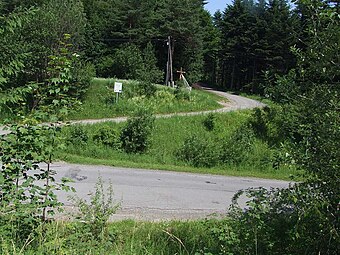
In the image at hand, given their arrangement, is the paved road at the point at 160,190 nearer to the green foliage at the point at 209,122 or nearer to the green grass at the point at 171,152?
the green grass at the point at 171,152

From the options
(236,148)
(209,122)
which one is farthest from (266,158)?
(209,122)

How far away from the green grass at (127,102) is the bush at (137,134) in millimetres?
6891

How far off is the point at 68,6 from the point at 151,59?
1656 cm

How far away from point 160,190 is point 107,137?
8152 mm

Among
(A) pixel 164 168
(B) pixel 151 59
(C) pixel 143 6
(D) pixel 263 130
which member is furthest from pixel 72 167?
(C) pixel 143 6

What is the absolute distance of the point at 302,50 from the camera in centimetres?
414

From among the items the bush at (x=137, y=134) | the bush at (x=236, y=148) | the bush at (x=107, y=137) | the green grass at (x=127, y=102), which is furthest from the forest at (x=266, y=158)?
the green grass at (x=127, y=102)

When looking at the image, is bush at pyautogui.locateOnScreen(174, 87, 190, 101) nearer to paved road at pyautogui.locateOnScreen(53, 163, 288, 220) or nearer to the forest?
paved road at pyautogui.locateOnScreen(53, 163, 288, 220)

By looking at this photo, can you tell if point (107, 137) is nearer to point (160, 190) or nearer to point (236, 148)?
point (236, 148)

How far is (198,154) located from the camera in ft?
58.2

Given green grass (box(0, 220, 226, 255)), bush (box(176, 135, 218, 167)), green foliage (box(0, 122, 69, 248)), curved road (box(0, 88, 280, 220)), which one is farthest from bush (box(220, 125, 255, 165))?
green foliage (box(0, 122, 69, 248))

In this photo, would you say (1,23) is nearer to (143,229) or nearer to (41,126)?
(41,126)

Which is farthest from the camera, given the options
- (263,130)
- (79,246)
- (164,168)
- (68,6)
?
Result: (68,6)

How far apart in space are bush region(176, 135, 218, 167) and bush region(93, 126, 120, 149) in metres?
3.00
